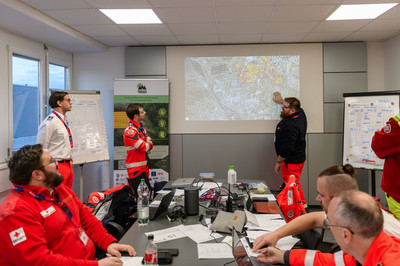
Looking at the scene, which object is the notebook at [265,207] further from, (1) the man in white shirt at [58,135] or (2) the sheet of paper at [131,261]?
(1) the man in white shirt at [58,135]

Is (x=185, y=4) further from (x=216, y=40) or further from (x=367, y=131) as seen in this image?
(x=367, y=131)

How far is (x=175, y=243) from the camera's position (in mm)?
1722

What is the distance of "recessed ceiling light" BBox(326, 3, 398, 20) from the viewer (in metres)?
3.27

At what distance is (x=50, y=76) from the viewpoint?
15.1ft

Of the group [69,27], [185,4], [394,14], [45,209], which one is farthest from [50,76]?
[394,14]

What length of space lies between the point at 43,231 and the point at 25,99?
127 inches

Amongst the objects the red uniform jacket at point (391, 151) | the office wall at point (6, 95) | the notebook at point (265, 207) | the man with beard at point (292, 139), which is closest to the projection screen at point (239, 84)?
the man with beard at point (292, 139)

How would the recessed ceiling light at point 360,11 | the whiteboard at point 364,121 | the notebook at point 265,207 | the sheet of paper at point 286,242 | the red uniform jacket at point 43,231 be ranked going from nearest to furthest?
1. the red uniform jacket at point 43,231
2. the sheet of paper at point 286,242
3. the notebook at point 265,207
4. the recessed ceiling light at point 360,11
5. the whiteboard at point 364,121

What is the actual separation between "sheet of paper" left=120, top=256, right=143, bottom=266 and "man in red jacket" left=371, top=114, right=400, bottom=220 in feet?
7.05

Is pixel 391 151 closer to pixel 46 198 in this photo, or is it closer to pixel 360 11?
pixel 360 11

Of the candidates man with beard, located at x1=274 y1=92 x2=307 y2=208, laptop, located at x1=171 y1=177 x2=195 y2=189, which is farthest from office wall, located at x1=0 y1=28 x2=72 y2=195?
man with beard, located at x1=274 y1=92 x2=307 y2=208

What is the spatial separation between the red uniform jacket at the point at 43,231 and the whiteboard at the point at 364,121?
3961mm

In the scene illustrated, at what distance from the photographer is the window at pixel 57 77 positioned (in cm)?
463

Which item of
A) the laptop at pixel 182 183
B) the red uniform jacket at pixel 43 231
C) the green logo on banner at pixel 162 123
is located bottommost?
the laptop at pixel 182 183
